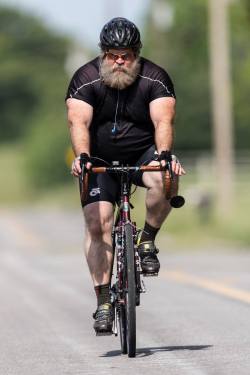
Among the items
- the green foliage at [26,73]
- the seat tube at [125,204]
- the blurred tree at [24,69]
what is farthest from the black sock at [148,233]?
the blurred tree at [24,69]

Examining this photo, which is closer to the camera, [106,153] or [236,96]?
[106,153]

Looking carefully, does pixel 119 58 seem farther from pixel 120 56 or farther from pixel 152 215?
pixel 152 215

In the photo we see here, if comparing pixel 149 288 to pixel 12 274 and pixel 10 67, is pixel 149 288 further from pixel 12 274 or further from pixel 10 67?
pixel 10 67

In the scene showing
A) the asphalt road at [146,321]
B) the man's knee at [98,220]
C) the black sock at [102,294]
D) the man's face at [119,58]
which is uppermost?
the man's face at [119,58]

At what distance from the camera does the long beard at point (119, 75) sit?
351 inches

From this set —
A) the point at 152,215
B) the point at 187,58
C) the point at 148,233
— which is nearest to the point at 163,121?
the point at 152,215

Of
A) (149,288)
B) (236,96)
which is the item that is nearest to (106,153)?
(149,288)

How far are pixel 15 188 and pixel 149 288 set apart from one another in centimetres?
5180

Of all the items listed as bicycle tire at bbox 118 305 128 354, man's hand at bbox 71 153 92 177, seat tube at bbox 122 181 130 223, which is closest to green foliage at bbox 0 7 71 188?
seat tube at bbox 122 181 130 223

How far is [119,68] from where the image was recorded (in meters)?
8.91

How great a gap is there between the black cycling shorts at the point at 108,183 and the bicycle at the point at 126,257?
0.08 meters

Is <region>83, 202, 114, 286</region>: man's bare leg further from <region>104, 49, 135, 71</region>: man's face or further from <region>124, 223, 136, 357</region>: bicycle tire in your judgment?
<region>104, 49, 135, 71</region>: man's face

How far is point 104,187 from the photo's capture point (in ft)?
30.0

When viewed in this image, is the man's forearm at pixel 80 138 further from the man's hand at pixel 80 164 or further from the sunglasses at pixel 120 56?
the sunglasses at pixel 120 56
